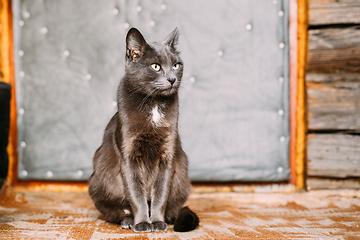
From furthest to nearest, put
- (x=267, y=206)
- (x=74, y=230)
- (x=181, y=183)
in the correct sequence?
(x=267, y=206) → (x=181, y=183) → (x=74, y=230)

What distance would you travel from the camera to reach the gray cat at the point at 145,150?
117cm

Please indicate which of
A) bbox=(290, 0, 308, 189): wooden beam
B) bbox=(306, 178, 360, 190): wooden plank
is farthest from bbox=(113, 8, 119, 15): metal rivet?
bbox=(306, 178, 360, 190): wooden plank

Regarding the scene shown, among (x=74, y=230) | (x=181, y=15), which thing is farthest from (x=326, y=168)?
(x=74, y=230)

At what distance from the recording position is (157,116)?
121cm

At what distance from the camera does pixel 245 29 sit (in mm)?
1794

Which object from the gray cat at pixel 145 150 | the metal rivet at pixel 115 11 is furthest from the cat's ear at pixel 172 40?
the metal rivet at pixel 115 11

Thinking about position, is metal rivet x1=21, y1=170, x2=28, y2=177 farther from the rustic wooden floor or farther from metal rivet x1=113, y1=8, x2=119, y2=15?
metal rivet x1=113, y1=8, x2=119, y2=15

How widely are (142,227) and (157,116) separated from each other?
1.41 ft

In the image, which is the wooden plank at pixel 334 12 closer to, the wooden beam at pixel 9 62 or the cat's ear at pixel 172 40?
the cat's ear at pixel 172 40

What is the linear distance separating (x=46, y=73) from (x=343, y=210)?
1.78 m

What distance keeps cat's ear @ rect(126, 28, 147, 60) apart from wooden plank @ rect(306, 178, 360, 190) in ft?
4.18

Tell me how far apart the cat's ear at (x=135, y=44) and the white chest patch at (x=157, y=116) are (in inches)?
8.7

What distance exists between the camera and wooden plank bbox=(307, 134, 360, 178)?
5.72 ft

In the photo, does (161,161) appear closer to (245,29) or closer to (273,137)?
(273,137)
